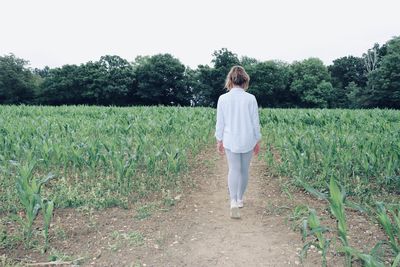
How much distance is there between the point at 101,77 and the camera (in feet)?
148

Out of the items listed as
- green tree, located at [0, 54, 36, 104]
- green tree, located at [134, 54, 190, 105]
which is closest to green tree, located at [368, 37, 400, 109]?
green tree, located at [134, 54, 190, 105]

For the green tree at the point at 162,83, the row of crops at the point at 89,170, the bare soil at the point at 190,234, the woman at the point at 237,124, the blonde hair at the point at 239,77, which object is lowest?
the bare soil at the point at 190,234

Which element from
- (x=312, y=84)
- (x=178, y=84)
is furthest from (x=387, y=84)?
(x=178, y=84)

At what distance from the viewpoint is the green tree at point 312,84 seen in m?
48.1

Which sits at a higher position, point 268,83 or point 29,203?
point 268,83

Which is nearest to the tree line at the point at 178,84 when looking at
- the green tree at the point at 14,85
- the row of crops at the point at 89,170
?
the green tree at the point at 14,85

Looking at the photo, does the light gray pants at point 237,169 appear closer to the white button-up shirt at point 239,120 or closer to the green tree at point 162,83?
the white button-up shirt at point 239,120

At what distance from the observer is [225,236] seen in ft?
13.4

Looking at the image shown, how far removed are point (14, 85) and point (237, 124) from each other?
5053 cm

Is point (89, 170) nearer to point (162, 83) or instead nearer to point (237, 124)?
point (237, 124)

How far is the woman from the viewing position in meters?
4.45

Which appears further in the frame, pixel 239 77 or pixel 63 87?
pixel 63 87

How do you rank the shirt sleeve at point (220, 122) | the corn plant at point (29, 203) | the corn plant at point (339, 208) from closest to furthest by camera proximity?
the corn plant at point (339, 208), the corn plant at point (29, 203), the shirt sleeve at point (220, 122)

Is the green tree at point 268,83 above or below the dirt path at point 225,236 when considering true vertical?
above
